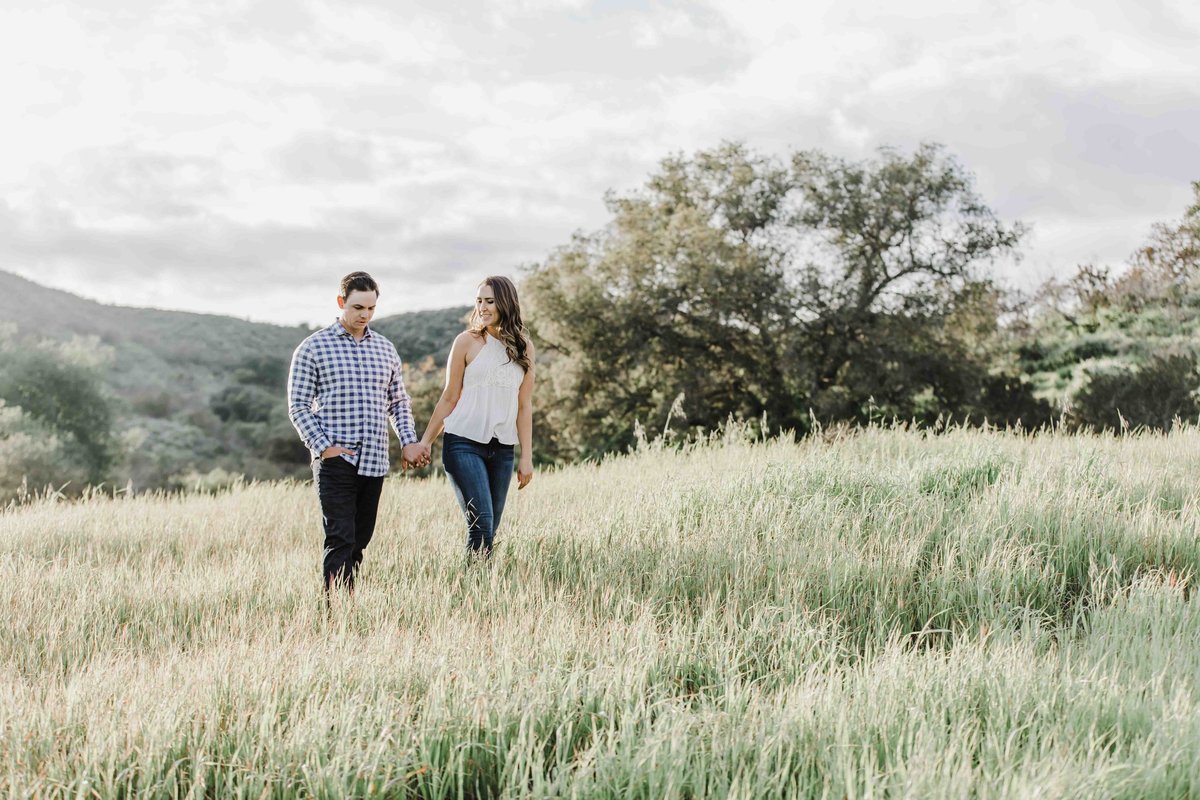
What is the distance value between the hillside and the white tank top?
2131 cm

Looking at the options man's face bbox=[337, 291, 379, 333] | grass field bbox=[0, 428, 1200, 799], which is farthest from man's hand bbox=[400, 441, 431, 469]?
man's face bbox=[337, 291, 379, 333]

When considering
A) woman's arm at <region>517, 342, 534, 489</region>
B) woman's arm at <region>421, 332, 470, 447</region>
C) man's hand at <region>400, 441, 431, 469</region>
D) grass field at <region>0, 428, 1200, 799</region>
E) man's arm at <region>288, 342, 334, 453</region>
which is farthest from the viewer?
woman's arm at <region>517, 342, 534, 489</region>

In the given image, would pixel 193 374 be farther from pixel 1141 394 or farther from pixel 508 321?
pixel 508 321

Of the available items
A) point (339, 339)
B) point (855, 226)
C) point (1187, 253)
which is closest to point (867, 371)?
point (855, 226)

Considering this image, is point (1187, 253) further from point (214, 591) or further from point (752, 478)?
point (214, 591)

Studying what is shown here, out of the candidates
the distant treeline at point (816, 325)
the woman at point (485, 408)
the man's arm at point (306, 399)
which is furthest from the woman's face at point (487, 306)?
the distant treeline at point (816, 325)

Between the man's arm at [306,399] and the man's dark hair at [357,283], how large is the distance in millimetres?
398

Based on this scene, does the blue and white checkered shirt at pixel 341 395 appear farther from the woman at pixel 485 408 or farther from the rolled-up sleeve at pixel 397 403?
the woman at pixel 485 408

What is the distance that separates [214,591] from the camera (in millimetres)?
5219

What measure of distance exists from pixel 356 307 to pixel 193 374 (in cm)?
5993

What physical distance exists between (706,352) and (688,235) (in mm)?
2931

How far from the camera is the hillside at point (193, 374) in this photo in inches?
1489

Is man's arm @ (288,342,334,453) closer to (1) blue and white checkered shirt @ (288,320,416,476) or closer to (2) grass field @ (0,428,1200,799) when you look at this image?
(1) blue and white checkered shirt @ (288,320,416,476)

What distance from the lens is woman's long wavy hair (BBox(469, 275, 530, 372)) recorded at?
18.3ft
